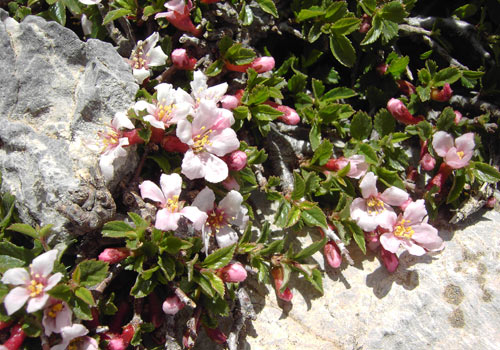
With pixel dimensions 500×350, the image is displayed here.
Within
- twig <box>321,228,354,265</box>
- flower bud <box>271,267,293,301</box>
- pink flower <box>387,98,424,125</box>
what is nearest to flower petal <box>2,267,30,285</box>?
flower bud <box>271,267,293,301</box>

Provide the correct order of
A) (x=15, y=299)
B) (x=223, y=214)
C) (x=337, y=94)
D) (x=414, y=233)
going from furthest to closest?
1. (x=337, y=94)
2. (x=414, y=233)
3. (x=223, y=214)
4. (x=15, y=299)

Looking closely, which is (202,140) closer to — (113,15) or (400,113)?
(113,15)

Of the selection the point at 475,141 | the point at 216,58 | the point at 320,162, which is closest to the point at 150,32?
the point at 216,58

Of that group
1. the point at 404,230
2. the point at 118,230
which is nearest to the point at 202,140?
the point at 118,230

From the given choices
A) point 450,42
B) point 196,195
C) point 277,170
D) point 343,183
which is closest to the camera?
point 196,195

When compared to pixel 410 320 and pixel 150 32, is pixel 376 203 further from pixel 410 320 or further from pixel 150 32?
pixel 150 32

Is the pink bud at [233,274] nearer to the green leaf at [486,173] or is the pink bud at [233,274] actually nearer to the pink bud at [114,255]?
the pink bud at [114,255]
